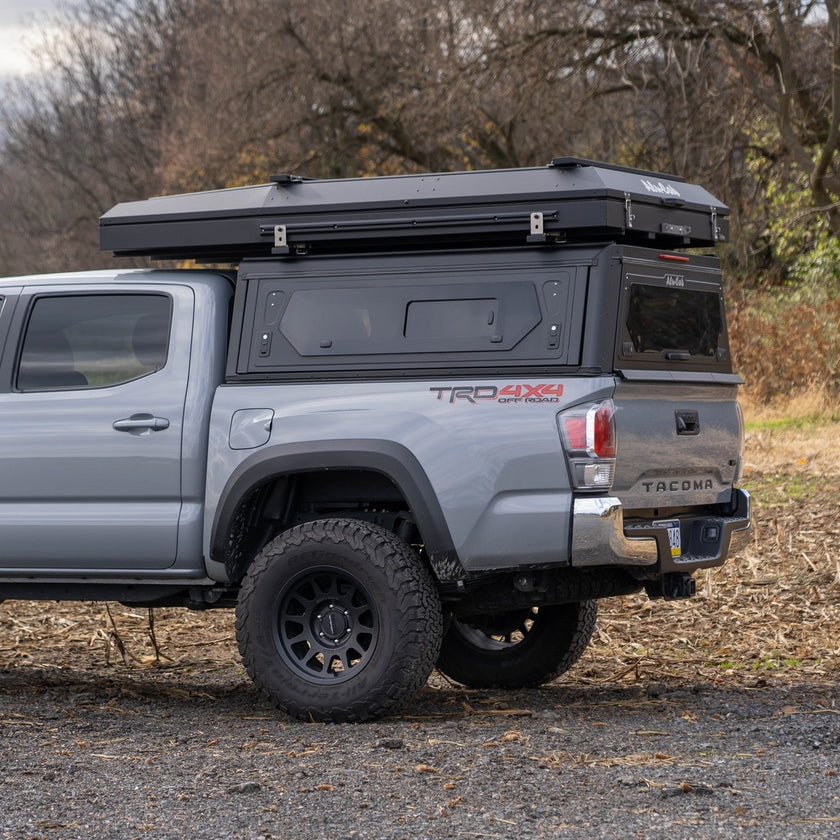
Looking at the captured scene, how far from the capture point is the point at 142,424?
6.16 meters

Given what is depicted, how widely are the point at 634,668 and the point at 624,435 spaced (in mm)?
2056

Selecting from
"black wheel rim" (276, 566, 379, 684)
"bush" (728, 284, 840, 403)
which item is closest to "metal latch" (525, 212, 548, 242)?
"black wheel rim" (276, 566, 379, 684)

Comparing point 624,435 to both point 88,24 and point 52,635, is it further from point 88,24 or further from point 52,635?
point 88,24

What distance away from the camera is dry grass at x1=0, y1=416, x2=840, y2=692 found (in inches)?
285

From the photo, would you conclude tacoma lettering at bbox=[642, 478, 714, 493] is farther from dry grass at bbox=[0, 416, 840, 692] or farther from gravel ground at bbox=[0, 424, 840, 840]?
gravel ground at bbox=[0, 424, 840, 840]

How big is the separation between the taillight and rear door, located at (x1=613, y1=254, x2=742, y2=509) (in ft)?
0.23

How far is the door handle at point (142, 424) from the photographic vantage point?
6.13m

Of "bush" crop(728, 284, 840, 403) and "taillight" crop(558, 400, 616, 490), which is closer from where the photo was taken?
"taillight" crop(558, 400, 616, 490)

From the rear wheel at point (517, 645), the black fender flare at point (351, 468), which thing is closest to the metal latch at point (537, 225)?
the black fender flare at point (351, 468)

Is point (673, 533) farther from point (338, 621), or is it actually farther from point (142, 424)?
point (142, 424)

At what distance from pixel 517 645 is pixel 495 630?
144mm

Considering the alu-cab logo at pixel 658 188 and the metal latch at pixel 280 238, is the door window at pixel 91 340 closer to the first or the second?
the metal latch at pixel 280 238

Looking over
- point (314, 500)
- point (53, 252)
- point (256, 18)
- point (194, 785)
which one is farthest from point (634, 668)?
point (53, 252)

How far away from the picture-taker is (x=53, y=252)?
45469 millimetres
